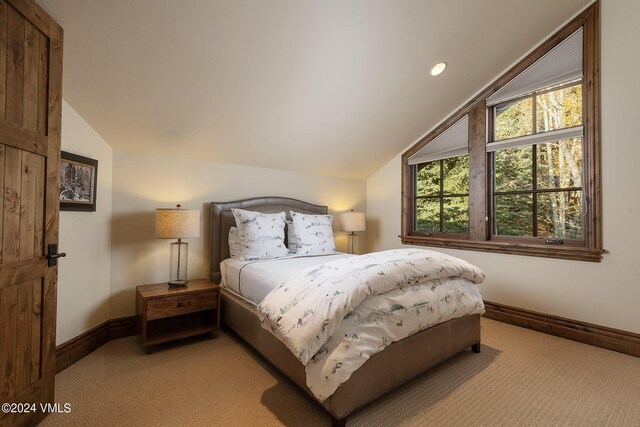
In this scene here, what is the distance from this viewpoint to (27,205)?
1.46m

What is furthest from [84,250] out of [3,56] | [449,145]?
[449,145]

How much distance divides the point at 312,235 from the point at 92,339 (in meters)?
2.19

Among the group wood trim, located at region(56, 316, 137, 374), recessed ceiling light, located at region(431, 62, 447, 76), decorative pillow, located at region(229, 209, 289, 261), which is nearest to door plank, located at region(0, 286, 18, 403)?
wood trim, located at region(56, 316, 137, 374)

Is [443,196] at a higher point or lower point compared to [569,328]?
higher

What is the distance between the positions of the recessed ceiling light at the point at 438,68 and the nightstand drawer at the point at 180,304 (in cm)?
298

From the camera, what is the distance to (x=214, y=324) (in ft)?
8.73

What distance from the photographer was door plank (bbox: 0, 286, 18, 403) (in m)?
1.31

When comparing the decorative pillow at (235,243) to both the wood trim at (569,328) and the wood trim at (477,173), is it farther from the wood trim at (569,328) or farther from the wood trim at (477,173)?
the wood trim at (569,328)

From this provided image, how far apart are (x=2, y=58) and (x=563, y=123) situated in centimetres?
410

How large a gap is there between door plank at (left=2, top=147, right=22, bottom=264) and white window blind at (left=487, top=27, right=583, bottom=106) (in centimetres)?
401

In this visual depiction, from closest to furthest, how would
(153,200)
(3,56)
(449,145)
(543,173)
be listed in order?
(3,56) < (153,200) < (543,173) < (449,145)

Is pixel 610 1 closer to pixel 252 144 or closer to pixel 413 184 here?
pixel 413 184

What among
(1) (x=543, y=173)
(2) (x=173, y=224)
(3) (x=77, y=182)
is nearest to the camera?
(3) (x=77, y=182)

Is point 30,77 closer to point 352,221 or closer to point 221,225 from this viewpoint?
point 221,225
